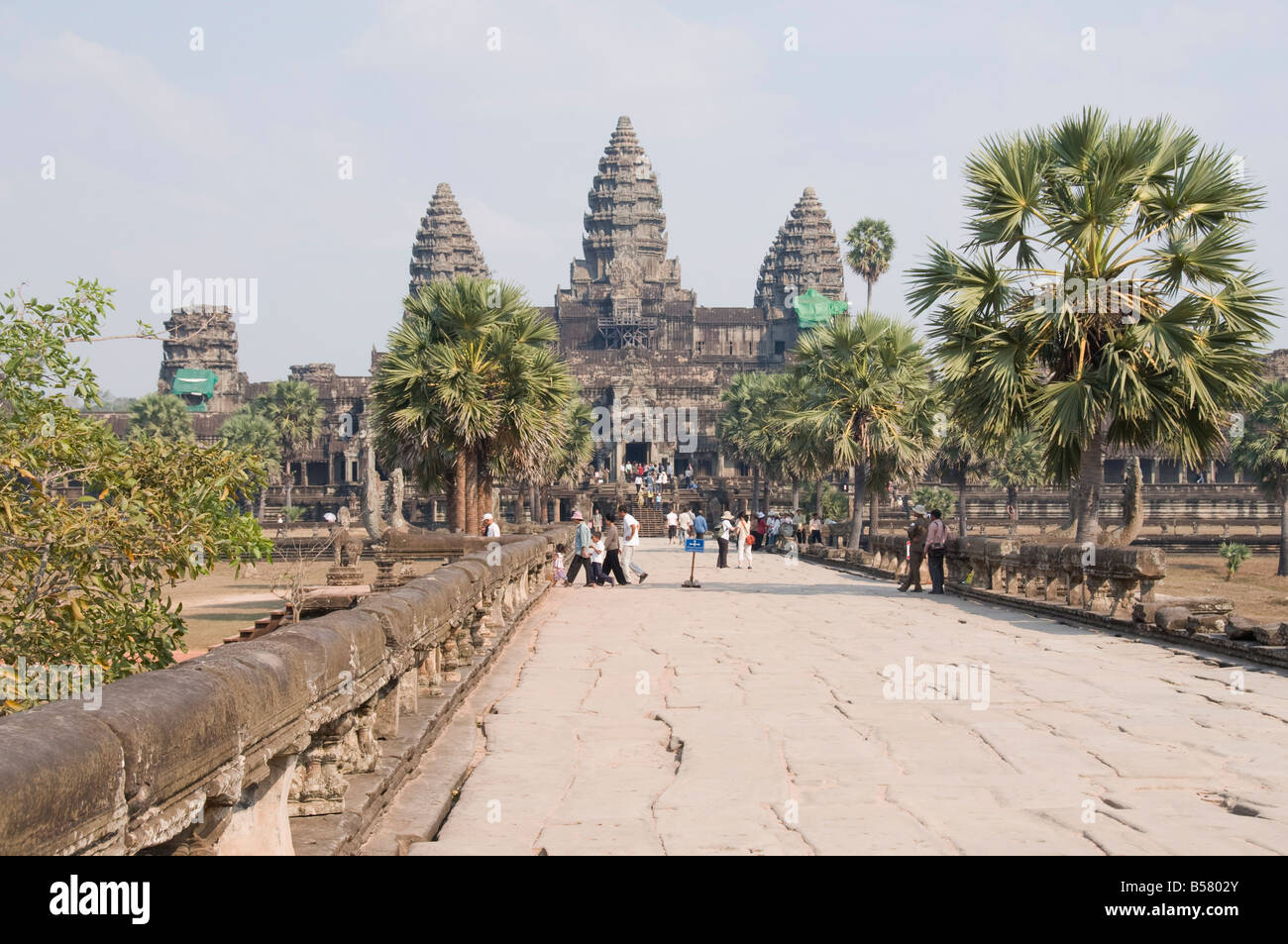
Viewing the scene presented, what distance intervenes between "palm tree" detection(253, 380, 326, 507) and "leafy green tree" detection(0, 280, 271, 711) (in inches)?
3089

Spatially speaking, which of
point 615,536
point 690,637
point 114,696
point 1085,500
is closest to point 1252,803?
point 114,696

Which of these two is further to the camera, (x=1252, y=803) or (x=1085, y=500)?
(x=1085, y=500)

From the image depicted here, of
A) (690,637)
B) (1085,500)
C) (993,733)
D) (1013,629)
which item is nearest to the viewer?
(993,733)

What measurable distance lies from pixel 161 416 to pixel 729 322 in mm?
62317

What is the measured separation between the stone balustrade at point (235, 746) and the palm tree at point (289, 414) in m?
80.8

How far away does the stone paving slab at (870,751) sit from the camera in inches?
221

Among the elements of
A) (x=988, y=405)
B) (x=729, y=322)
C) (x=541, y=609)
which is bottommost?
(x=541, y=609)

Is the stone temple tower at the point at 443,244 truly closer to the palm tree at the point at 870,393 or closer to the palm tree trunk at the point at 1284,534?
the palm tree trunk at the point at 1284,534

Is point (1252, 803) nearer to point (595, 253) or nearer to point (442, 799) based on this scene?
point (442, 799)

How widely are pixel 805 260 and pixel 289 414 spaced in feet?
209

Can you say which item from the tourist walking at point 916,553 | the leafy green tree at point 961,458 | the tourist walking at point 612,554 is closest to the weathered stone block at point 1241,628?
the tourist walking at point 916,553

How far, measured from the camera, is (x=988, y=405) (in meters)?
18.1

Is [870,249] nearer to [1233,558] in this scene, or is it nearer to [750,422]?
[750,422]

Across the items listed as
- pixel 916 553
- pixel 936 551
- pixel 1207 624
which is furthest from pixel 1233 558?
pixel 1207 624
